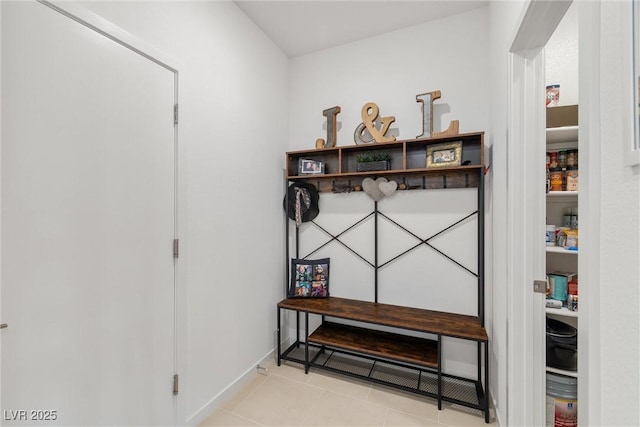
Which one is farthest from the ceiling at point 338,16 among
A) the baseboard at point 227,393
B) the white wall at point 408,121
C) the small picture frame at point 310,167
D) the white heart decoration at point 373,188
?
the baseboard at point 227,393

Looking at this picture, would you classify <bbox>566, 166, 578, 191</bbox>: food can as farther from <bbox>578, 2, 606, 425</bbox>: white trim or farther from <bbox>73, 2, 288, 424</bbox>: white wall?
<bbox>73, 2, 288, 424</bbox>: white wall

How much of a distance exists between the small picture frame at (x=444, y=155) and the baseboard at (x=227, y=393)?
2171mm

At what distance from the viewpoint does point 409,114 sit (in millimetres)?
2355

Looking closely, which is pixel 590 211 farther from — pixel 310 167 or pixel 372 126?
pixel 310 167

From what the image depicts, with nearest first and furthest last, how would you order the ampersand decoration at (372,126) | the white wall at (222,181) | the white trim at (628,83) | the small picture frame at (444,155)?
1. the white trim at (628,83)
2. the white wall at (222,181)
3. the small picture frame at (444,155)
4. the ampersand decoration at (372,126)

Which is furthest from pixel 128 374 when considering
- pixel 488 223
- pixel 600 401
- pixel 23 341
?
pixel 488 223

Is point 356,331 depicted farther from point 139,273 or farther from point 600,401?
point 600,401

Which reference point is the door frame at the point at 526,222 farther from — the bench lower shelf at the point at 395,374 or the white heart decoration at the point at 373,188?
the white heart decoration at the point at 373,188

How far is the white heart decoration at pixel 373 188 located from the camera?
2408 mm

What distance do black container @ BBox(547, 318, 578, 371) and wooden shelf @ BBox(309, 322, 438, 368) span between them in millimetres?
676

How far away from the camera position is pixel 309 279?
8.37ft

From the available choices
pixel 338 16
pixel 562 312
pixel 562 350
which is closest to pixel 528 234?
pixel 562 312

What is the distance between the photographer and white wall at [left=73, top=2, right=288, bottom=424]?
1.69 metres

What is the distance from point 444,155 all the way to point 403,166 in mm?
313
